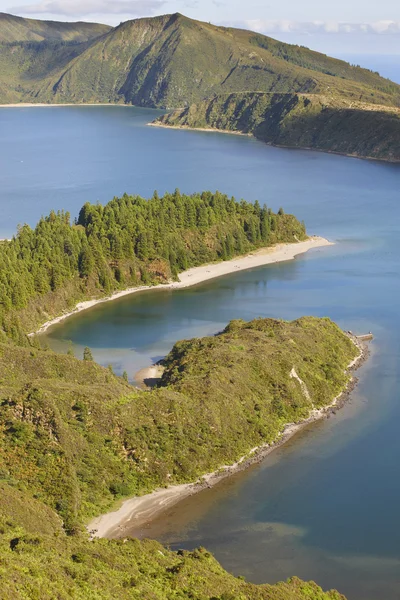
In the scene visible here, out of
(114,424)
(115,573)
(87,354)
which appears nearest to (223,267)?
(87,354)

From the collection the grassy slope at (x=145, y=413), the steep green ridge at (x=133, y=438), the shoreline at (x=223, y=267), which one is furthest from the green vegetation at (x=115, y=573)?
the shoreline at (x=223, y=267)

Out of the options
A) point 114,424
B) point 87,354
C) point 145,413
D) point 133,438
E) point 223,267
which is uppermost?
point 223,267

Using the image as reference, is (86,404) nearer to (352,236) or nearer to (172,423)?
(172,423)

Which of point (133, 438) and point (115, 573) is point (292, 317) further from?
point (115, 573)

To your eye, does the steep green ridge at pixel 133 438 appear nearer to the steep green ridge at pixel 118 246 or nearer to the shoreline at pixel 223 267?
the steep green ridge at pixel 118 246

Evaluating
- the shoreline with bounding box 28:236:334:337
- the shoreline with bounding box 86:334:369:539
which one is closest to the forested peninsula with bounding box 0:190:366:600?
the shoreline with bounding box 86:334:369:539

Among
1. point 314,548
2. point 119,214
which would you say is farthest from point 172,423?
point 119,214

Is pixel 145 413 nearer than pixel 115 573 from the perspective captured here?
No

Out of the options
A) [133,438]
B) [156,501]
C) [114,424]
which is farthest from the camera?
[114,424]
